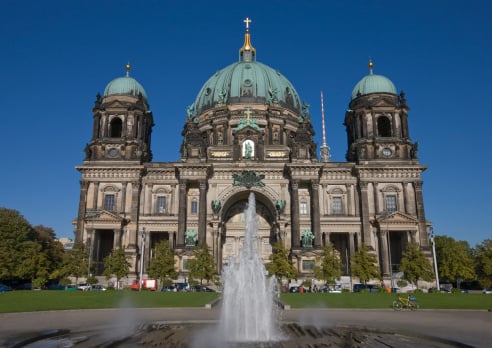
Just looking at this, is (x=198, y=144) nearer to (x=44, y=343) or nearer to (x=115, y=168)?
(x=115, y=168)

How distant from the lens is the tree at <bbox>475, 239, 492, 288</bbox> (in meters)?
56.8

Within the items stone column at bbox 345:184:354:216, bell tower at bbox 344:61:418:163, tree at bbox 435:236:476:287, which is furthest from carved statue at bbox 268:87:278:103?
tree at bbox 435:236:476:287

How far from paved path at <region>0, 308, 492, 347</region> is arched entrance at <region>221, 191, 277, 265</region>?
117 ft

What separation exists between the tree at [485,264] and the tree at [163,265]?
1604 inches

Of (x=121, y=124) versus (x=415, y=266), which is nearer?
(x=415, y=266)

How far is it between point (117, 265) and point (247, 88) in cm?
3665

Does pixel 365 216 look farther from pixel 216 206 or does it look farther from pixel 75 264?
pixel 75 264

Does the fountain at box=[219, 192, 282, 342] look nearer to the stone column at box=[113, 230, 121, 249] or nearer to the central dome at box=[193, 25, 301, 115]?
the stone column at box=[113, 230, 121, 249]

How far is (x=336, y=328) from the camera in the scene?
1777 centimetres

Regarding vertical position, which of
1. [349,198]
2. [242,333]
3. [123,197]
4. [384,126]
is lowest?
[242,333]

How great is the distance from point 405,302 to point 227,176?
35.5 m

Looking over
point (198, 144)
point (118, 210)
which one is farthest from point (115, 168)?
point (198, 144)

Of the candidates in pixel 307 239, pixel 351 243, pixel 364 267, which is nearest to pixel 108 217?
pixel 307 239

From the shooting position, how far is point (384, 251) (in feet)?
181
